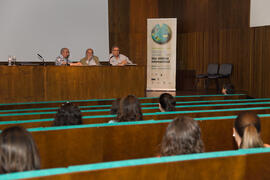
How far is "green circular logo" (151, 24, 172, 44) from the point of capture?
9.48 meters

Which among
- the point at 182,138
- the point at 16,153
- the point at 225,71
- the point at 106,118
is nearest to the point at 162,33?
the point at 225,71

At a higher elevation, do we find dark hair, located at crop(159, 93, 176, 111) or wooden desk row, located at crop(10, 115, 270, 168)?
dark hair, located at crop(159, 93, 176, 111)

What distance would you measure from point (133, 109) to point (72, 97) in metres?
4.13

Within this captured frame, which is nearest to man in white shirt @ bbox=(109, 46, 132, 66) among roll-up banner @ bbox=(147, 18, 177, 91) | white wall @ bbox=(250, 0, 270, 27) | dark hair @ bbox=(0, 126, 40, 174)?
roll-up banner @ bbox=(147, 18, 177, 91)

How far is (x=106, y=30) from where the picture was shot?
31.7 ft

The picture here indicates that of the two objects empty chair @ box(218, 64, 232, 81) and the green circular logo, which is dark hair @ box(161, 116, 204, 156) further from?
the green circular logo

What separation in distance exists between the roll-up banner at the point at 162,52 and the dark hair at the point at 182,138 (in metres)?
7.66

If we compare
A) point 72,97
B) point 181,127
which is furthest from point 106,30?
point 181,127

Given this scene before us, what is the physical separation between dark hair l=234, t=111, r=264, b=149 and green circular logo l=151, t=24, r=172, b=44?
296 inches

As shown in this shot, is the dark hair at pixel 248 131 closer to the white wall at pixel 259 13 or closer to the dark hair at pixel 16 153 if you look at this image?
the dark hair at pixel 16 153

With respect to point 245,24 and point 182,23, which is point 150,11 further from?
point 245,24

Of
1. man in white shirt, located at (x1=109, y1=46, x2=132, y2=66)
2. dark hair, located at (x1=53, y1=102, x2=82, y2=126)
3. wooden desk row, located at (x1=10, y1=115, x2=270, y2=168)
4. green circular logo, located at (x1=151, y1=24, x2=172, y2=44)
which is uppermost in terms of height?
green circular logo, located at (x1=151, y1=24, x2=172, y2=44)

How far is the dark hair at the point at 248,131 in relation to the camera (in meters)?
1.94

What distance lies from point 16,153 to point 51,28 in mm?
8012
